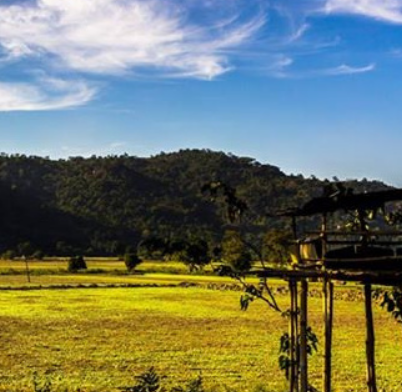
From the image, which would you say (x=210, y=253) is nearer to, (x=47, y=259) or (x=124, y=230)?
(x=47, y=259)

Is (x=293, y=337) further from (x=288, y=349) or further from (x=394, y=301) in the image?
(x=394, y=301)

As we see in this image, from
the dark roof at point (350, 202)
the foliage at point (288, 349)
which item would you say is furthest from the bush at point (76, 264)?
the dark roof at point (350, 202)

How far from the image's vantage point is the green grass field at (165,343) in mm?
22469

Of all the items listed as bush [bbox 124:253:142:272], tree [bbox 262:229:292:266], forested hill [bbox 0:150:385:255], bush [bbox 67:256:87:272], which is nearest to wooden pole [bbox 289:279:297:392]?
tree [bbox 262:229:292:266]

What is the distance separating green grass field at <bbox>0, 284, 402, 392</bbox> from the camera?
2247cm

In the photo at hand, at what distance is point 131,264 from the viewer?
90.5 metres

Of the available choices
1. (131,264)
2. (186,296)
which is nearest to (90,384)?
(186,296)

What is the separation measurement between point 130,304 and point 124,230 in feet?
296

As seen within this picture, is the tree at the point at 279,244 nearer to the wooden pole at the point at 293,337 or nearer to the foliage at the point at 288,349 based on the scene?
the wooden pole at the point at 293,337

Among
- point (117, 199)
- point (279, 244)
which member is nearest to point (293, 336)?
point (279, 244)

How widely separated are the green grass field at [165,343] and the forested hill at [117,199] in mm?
58114

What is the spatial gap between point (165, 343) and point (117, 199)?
130 metres

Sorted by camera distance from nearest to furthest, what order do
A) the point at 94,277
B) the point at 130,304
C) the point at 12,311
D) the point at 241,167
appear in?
the point at 12,311
the point at 130,304
the point at 94,277
the point at 241,167

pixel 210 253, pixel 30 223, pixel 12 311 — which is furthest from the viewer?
pixel 30 223
